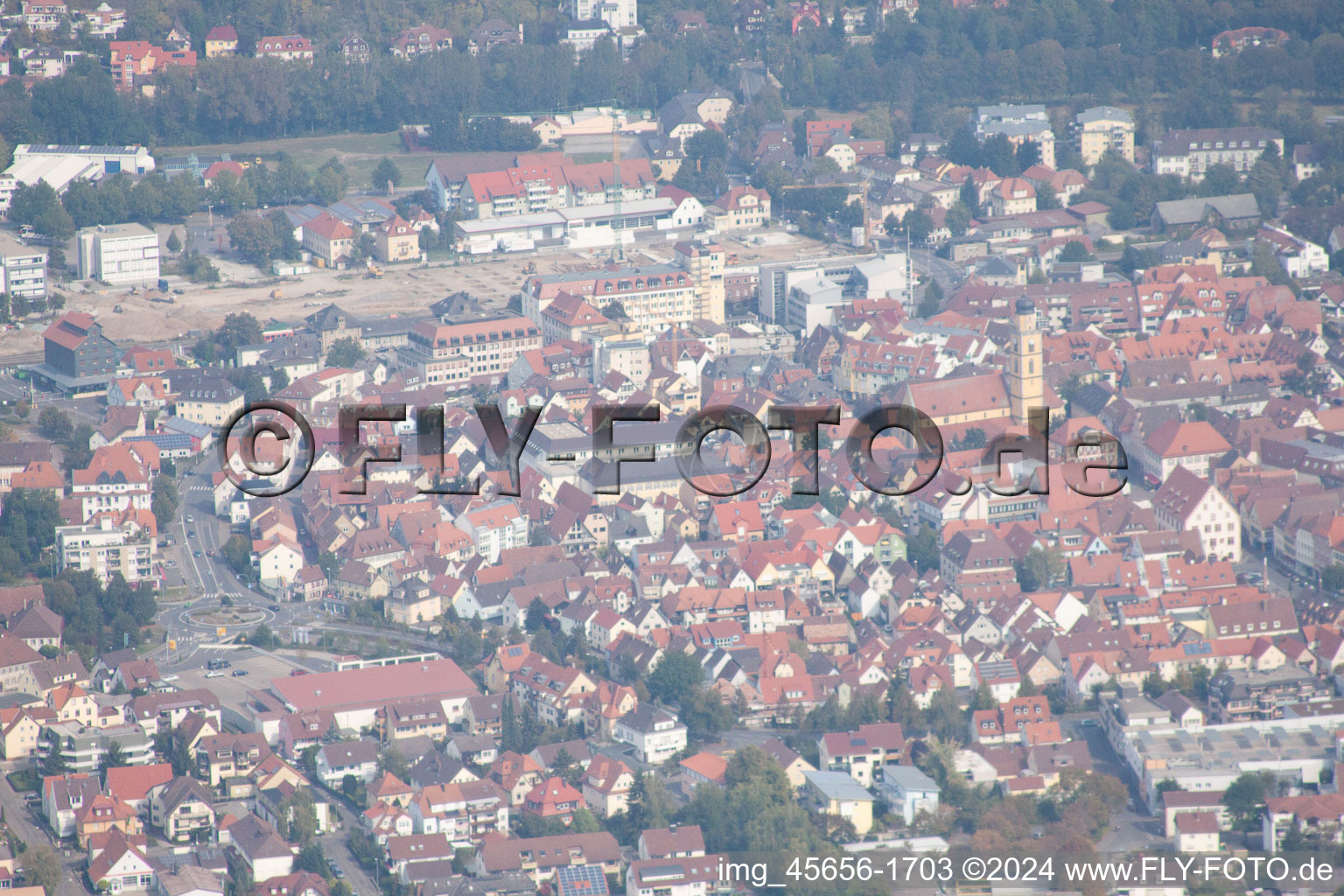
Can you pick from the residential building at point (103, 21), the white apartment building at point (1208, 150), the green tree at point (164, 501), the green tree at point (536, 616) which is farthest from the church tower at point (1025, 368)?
the residential building at point (103, 21)

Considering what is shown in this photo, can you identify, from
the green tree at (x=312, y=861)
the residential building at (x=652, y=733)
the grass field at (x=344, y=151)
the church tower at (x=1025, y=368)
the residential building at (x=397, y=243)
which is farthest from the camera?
the grass field at (x=344, y=151)

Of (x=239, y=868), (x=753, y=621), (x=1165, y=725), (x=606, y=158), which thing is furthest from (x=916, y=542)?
(x=606, y=158)

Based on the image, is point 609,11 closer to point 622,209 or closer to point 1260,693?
point 622,209

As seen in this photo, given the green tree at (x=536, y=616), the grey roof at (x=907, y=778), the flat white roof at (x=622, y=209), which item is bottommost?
the grey roof at (x=907, y=778)

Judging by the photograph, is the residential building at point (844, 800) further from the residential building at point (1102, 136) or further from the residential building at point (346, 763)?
the residential building at point (1102, 136)

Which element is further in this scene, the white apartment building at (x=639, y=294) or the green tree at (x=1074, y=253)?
the green tree at (x=1074, y=253)

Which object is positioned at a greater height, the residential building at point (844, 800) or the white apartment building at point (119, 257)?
the white apartment building at point (119, 257)

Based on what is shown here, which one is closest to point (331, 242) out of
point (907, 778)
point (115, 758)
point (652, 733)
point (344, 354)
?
point (344, 354)

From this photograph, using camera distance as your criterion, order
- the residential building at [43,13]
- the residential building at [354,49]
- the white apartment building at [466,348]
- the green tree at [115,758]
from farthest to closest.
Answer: the residential building at [43,13] → the residential building at [354,49] → the white apartment building at [466,348] → the green tree at [115,758]
